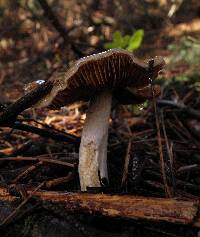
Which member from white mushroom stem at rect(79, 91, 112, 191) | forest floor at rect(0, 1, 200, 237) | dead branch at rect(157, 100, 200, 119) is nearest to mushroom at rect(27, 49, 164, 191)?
white mushroom stem at rect(79, 91, 112, 191)

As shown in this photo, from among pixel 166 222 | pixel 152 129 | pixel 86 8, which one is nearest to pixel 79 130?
pixel 152 129

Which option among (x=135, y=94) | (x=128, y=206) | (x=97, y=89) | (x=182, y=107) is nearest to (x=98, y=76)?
(x=97, y=89)

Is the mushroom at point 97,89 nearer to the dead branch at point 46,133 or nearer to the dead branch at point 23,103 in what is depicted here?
the dead branch at point 23,103

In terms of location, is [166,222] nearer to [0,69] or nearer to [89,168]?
[89,168]

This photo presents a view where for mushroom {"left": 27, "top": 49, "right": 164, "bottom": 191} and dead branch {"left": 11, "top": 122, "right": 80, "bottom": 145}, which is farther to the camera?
dead branch {"left": 11, "top": 122, "right": 80, "bottom": 145}

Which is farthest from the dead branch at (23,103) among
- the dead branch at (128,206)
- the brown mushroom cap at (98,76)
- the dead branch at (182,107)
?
the dead branch at (182,107)

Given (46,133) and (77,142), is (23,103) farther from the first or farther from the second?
(77,142)

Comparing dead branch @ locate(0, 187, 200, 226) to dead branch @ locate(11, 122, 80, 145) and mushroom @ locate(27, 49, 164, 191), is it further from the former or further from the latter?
dead branch @ locate(11, 122, 80, 145)
